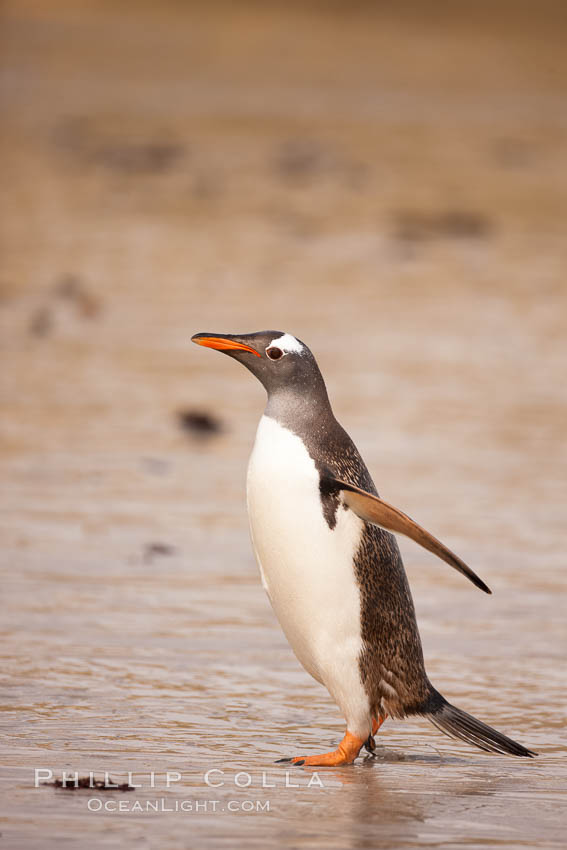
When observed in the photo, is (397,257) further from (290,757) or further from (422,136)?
(290,757)

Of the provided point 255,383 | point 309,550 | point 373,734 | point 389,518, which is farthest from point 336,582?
point 255,383

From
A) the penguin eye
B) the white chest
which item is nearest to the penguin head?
the penguin eye

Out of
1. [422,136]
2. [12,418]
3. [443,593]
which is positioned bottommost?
[443,593]

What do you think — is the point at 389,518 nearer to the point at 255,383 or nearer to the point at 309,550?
the point at 309,550

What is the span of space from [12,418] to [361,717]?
5334mm

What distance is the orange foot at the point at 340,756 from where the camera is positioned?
4.06 meters

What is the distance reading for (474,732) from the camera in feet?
13.9

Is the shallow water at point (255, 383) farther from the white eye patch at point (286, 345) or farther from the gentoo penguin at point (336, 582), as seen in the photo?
the white eye patch at point (286, 345)

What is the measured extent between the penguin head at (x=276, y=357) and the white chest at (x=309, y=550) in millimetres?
182

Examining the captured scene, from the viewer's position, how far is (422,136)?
1645 centimetres

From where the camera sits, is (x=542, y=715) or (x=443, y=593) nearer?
(x=542, y=715)

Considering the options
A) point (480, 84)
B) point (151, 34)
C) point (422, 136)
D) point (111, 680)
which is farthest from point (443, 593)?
point (151, 34)

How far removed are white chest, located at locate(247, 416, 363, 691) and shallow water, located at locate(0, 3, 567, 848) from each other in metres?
0.34

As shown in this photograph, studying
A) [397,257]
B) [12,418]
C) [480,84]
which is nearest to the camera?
[12,418]
